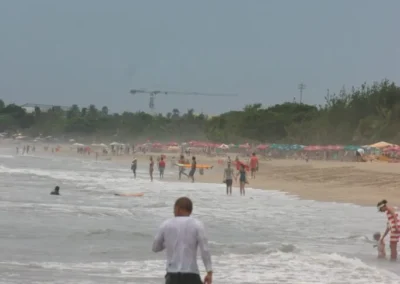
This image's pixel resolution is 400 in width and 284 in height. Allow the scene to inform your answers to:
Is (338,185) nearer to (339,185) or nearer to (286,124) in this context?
(339,185)

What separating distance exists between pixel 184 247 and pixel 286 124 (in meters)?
103

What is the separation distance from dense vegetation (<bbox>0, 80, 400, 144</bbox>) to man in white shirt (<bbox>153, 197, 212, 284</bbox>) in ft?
215

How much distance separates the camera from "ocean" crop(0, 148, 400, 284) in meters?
11.1

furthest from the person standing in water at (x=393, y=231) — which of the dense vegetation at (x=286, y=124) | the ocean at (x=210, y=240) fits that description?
the dense vegetation at (x=286, y=124)

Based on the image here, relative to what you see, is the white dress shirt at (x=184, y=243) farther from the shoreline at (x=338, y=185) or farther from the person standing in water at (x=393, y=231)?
the shoreline at (x=338, y=185)

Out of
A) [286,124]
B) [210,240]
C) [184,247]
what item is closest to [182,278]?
[184,247]

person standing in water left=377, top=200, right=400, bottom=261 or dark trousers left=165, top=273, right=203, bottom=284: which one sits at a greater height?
dark trousers left=165, top=273, right=203, bottom=284

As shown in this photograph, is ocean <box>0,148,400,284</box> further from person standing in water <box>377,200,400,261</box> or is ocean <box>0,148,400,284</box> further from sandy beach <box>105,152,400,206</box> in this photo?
sandy beach <box>105,152,400,206</box>

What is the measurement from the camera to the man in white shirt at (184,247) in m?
5.97

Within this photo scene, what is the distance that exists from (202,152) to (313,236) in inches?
3506

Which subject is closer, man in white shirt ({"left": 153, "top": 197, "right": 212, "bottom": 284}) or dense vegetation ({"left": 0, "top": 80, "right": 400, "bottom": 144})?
man in white shirt ({"left": 153, "top": 197, "right": 212, "bottom": 284})

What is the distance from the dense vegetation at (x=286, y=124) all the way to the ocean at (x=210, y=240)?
4926cm

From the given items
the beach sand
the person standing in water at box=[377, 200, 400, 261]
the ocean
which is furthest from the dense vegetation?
the person standing in water at box=[377, 200, 400, 261]

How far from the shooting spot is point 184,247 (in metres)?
5.97
